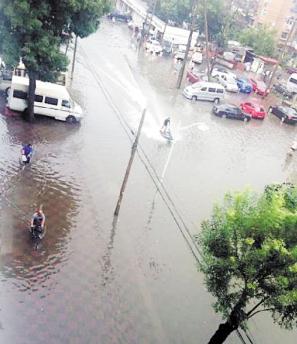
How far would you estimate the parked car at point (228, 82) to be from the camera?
160 feet

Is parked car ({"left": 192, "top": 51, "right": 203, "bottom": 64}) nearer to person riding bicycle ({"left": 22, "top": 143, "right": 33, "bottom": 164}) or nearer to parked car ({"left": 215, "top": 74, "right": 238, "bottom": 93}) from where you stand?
parked car ({"left": 215, "top": 74, "right": 238, "bottom": 93})

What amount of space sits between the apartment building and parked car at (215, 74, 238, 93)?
102 feet

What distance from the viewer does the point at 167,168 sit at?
2639 cm

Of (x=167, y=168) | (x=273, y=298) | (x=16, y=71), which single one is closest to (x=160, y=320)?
(x=273, y=298)

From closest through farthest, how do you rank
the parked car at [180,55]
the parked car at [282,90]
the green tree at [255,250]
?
the green tree at [255,250]
the parked car at [282,90]
the parked car at [180,55]

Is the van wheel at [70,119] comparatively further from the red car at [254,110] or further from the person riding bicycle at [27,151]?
the red car at [254,110]

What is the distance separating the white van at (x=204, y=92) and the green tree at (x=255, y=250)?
2871 centimetres

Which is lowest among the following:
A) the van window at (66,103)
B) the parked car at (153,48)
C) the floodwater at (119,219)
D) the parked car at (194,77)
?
the parked car at (153,48)

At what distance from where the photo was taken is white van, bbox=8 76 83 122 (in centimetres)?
2772

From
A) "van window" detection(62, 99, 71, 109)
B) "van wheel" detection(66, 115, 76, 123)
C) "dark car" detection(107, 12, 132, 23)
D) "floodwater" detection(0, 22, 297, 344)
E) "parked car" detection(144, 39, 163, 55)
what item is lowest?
"dark car" detection(107, 12, 132, 23)

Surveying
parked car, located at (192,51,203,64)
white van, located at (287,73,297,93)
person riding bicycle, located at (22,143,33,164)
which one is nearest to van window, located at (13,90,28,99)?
person riding bicycle, located at (22,143,33,164)

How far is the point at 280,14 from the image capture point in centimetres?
7750

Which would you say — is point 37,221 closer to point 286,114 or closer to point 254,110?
point 254,110

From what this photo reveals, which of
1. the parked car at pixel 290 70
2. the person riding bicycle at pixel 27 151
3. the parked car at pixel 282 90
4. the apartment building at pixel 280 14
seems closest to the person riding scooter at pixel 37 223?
the person riding bicycle at pixel 27 151
